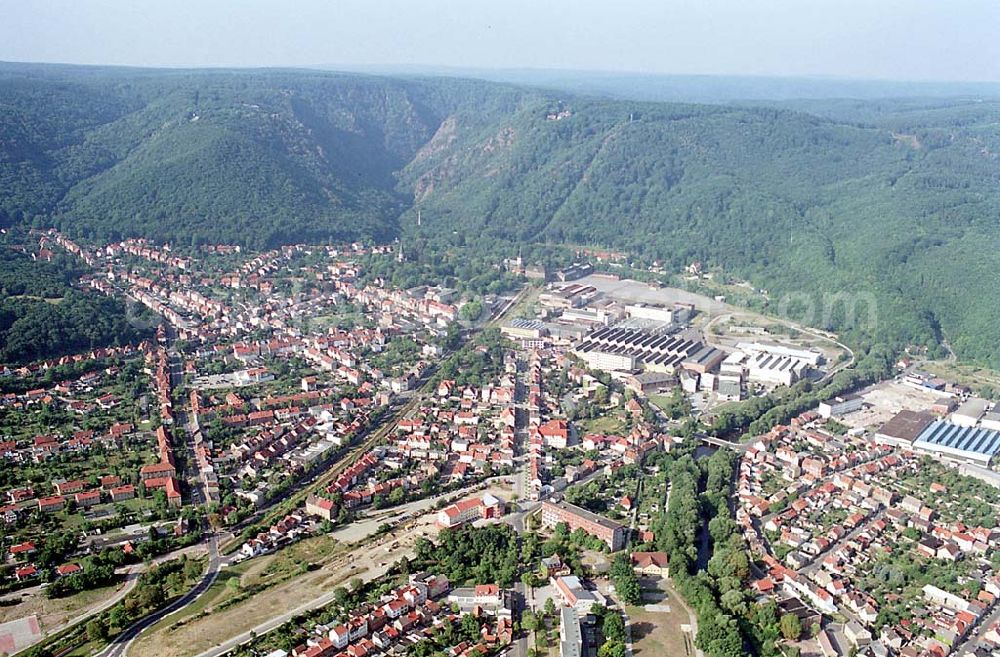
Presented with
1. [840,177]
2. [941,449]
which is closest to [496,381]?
[941,449]

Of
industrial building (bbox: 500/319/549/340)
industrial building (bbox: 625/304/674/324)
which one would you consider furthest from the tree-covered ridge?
industrial building (bbox: 500/319/549/340)

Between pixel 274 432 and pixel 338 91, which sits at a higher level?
pixel 338 91

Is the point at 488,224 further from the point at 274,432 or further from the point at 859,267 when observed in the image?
the point at 274,432

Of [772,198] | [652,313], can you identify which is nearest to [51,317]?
[652,313]

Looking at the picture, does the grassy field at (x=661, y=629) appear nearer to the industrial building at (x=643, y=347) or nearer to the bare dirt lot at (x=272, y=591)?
the bare dirt lot at (x=272, y=591)

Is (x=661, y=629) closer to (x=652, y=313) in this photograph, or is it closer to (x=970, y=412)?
(x=970, y=412)

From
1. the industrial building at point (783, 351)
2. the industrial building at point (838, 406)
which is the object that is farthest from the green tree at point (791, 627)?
the industrial building at point (783, 351)

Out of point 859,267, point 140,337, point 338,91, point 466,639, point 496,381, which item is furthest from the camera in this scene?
point 338,91

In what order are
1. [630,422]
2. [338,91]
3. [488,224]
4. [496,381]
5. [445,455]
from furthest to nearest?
[338,91], [488,224], [496,381], [630,422], [445,455]
